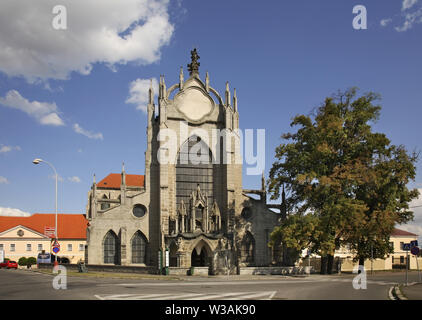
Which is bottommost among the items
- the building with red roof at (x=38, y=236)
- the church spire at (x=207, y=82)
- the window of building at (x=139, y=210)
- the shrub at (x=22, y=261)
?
the shrub at (x=22, y=261)

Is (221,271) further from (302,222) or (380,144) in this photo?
(380,144)

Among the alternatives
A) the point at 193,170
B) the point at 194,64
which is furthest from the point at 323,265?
the point at 194,64

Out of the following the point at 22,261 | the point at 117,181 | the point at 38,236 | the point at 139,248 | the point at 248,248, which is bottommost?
the point at 22,261

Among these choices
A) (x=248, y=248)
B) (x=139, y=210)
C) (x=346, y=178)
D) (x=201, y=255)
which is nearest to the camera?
(x=346, y=178)

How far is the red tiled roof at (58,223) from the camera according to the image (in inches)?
2613

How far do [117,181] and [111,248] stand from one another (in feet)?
65.5

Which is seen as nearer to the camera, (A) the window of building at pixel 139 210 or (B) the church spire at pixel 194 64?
(A) the window of building at pixel 139 210

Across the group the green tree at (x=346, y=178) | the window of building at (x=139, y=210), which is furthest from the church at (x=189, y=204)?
the green tree at (x=346, y=178)

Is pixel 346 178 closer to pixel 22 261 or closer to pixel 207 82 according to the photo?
pixel 207 82

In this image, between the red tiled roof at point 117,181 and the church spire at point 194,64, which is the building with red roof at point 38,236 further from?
the church spire at point 194,64

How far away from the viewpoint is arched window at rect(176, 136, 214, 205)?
4644cm

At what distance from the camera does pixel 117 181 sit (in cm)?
6203

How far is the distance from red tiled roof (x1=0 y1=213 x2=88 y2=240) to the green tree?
39.2 m

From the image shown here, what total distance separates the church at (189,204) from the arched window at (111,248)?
0.32 ft
